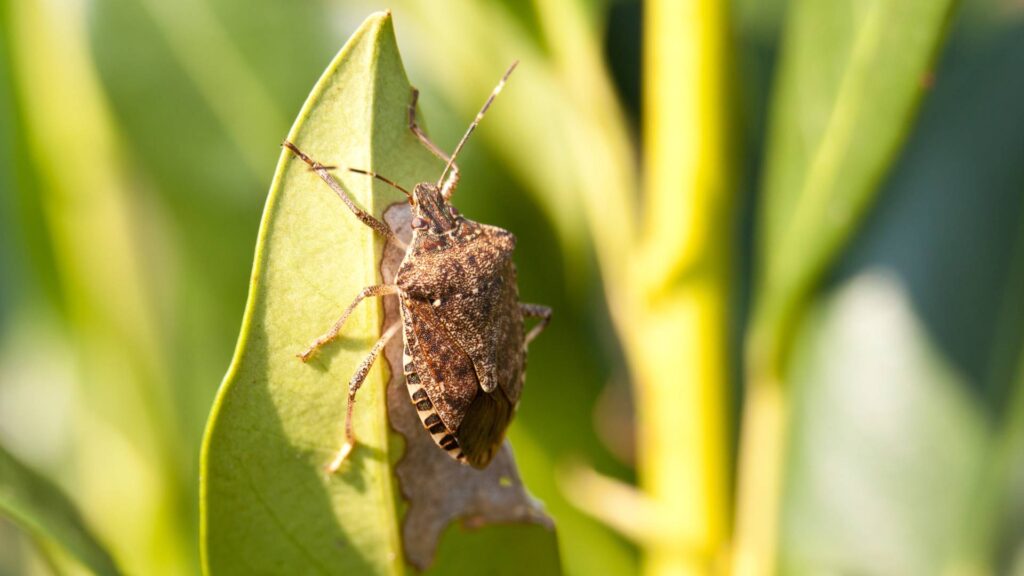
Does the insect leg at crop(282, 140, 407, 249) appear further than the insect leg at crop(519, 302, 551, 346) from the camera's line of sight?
No

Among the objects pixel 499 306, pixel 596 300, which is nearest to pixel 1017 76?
pixel 596 300

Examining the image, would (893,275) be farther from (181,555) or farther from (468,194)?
(181,555)

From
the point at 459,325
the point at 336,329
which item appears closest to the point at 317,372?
the point at 336,329

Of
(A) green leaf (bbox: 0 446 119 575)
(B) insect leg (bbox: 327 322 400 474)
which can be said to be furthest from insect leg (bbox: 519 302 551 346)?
(A) green leaf (bbox: 0 446 119 575)

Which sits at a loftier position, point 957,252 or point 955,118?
point 955,118

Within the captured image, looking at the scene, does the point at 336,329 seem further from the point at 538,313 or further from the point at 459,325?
the point at 538,313

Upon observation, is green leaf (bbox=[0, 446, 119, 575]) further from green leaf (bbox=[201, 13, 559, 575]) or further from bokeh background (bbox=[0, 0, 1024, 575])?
bokeh background (bbox=[0, 0, 1024, 575])

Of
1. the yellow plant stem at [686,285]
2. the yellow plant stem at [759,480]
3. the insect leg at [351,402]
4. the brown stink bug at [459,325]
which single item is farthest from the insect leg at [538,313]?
the insect leg at [351,402]
